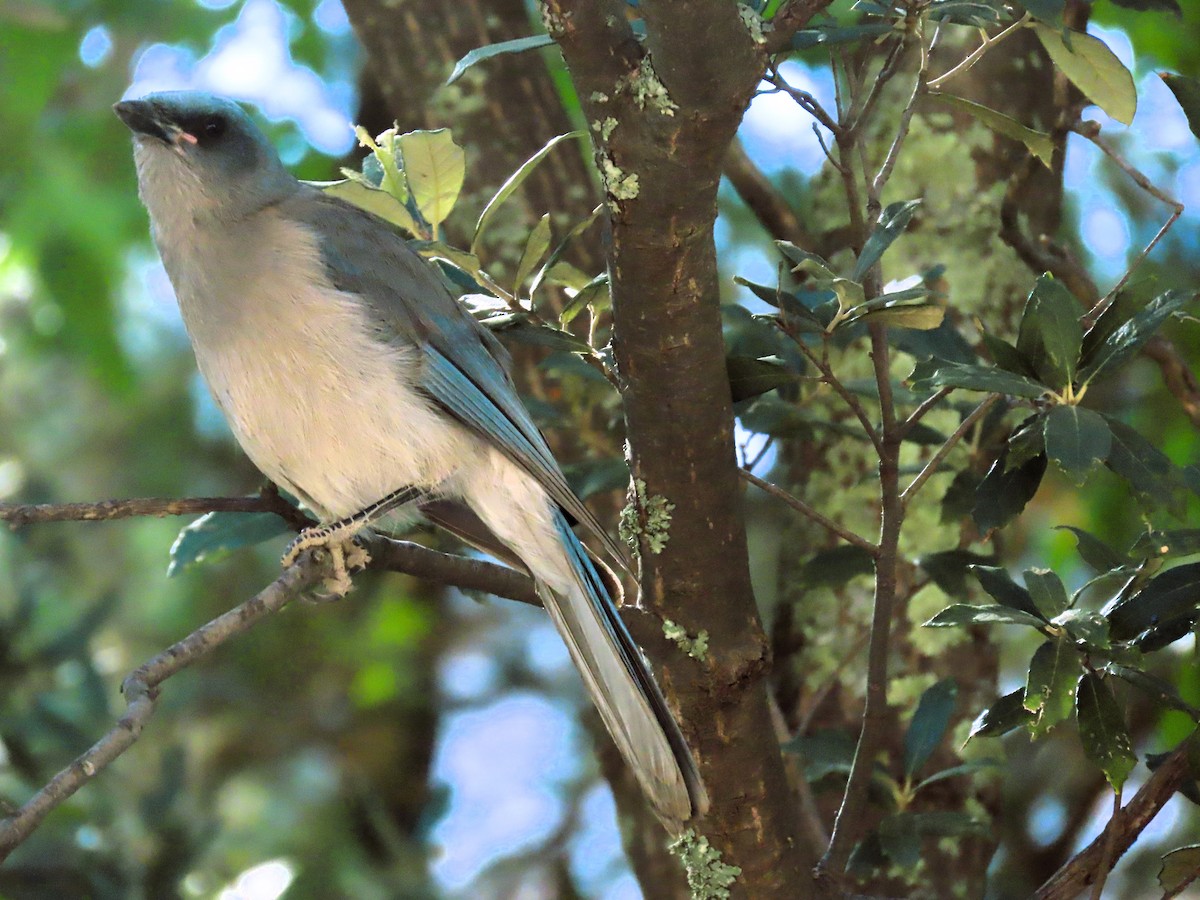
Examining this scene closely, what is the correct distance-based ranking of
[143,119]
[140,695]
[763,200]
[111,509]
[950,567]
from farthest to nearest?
[763,200] → [143,119] → [950,567] → [111,509] → [140,695]

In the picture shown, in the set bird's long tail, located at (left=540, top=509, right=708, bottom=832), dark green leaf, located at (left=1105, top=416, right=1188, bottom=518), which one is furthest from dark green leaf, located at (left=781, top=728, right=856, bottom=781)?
dark green leaf, located at (left=1105, top=416, right=1188, bottom=518)

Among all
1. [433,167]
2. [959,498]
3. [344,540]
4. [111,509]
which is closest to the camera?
[111,509]

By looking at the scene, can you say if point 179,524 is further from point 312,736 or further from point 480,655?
point 480,655

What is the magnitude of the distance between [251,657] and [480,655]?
100 centimetres

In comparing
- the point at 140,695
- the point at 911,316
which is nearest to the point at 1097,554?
the point at 911,316

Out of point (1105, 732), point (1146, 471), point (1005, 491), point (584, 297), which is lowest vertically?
point (1105, 732)

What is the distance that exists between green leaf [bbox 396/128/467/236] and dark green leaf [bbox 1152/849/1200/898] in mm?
1748

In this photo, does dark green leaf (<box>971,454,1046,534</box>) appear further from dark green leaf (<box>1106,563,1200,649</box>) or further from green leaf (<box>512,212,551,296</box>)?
green leaf (<box>512,212,551,296</box>)

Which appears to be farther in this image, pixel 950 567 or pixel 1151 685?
pixel 950 567

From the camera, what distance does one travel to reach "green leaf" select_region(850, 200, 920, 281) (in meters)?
2.13

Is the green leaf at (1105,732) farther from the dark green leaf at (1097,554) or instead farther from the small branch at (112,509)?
the small branch at (112,509)

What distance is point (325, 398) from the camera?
266cm

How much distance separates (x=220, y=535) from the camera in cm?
296

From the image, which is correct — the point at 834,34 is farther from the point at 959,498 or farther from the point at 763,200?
the point at 763,200
